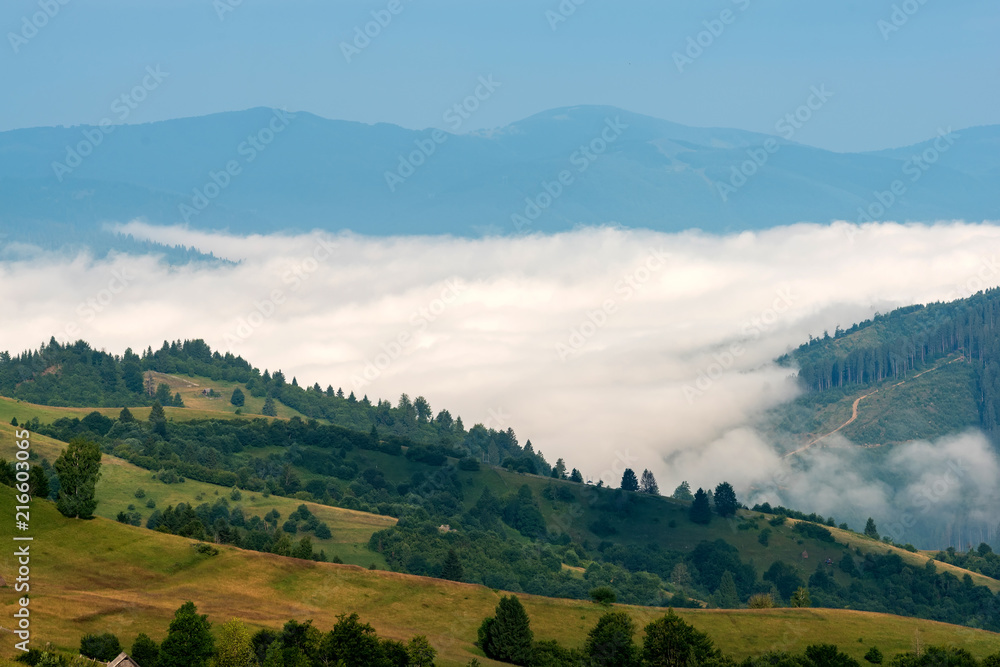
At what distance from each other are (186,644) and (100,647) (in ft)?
23.1

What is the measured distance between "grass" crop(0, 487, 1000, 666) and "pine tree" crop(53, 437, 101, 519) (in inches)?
66.5

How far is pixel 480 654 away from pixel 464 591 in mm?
16863

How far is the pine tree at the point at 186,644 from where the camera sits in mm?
94375

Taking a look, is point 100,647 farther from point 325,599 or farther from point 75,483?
point 75,483

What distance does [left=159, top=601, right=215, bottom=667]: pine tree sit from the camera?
94375mm

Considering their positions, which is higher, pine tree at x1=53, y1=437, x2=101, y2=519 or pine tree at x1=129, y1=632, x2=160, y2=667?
pine tree at x1=53, y1=437, x2=101, y2=519

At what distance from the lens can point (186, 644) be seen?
312 feet

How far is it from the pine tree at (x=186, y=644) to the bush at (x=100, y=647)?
3913 mm

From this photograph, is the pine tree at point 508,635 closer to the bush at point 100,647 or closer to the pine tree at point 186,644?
the pine tree at point 186,644

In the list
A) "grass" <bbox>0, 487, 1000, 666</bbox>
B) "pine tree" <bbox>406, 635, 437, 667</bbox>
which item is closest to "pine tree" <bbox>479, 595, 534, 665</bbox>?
"grass" <bbox>0, 487, 1000, 666</bbox>

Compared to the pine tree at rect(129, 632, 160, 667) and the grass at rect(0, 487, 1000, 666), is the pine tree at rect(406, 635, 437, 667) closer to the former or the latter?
the grass at rect(0, 487, 1000, 666)

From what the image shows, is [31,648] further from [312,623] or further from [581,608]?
[581,608]

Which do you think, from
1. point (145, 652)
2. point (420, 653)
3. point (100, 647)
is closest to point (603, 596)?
point (420, 653)

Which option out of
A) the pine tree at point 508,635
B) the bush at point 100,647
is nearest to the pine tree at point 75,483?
the bush at point 100,647
